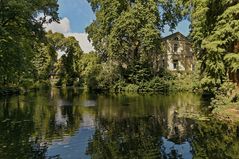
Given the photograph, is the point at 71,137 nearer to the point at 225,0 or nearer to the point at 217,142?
the point at 217,142

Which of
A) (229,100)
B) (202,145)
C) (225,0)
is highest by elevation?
(225,0)

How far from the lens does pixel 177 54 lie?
71.9m

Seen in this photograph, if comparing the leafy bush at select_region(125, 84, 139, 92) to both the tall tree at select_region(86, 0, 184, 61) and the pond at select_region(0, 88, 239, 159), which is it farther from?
the pond at select_region(0, 88, 239, 159)

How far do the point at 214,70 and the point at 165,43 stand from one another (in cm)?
4842

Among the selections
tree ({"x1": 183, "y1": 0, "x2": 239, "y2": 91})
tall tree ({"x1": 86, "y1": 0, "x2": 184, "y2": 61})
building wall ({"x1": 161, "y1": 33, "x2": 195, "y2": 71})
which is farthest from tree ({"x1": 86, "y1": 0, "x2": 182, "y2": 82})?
tree ({"x1": 183, "y1": 0, "x2": 239, "y2": 91})

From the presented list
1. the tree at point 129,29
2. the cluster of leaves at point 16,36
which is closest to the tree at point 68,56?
the tree at point 129,29

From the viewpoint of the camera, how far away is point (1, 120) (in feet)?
80.7

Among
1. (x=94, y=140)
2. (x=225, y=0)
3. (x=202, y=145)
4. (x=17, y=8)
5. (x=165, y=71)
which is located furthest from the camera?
(x=165, y=71)

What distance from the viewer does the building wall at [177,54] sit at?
7175cm

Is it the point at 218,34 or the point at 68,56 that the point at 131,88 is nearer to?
the point at 218,34

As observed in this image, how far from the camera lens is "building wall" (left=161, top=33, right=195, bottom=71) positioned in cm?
7175

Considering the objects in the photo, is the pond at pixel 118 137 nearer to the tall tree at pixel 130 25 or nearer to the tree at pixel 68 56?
the tall tree at pixel 130 25

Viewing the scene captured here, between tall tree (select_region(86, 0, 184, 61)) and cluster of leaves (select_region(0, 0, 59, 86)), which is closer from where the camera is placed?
cluster of leaves (select_region(0, 0, 59, 86))

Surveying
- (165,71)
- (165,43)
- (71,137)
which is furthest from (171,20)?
(71,137)
